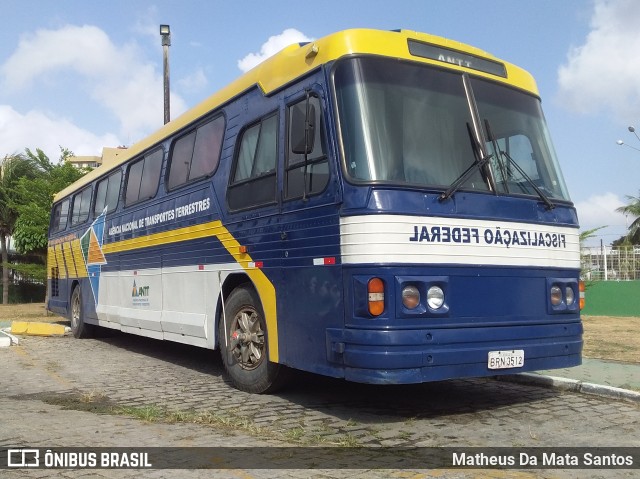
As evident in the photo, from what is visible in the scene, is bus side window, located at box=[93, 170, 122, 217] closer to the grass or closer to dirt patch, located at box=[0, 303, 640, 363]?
the grass

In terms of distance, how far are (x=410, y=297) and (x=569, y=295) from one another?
196 centimetres

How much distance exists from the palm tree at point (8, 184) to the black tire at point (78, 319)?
1849cm

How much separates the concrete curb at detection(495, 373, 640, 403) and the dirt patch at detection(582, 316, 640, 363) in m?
2.29

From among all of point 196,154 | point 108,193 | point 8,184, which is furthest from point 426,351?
point 8,184

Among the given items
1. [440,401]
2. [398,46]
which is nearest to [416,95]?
[398,46]

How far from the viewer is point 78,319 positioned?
14.5 m

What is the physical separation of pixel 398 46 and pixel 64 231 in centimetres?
1232

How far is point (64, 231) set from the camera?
52.9ft

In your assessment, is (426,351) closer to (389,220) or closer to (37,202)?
(389,220)

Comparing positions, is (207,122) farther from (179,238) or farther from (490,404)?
(490,404)

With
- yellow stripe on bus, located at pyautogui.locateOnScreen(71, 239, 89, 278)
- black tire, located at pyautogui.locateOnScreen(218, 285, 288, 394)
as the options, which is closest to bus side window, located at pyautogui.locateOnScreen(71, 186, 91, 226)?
yellow stripe on bus, located at pyautogui.locateOnScreen(71, 239, 89, 278)

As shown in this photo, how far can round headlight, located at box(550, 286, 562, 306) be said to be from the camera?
6.30 m

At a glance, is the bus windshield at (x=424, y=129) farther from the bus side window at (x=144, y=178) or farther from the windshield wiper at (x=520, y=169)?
the bus side window at (x=144, y=178)

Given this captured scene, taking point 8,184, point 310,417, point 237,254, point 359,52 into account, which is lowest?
point 310,417
